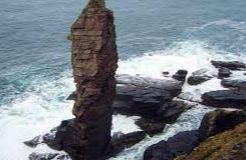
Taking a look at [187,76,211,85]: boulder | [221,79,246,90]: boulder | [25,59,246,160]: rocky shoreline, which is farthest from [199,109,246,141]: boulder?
[187,76,211,85]: boulder

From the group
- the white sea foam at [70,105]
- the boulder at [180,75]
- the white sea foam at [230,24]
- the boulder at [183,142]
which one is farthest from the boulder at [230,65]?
the boulder at [183,142]

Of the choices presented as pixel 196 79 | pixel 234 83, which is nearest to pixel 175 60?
pixel 196 79

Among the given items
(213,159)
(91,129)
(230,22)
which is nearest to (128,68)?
(91,129)

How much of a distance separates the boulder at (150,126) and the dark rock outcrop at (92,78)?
18.6 ft

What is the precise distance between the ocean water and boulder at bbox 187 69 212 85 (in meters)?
1.02

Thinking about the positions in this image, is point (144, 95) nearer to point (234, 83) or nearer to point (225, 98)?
point (225, 98)

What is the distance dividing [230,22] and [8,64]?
45.3 metres

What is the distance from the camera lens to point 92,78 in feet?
128

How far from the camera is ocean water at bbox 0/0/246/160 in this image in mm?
49438

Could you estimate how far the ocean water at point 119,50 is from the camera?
49.4m

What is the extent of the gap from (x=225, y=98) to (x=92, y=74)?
1851 centimetres

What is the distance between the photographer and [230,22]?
8856 cm

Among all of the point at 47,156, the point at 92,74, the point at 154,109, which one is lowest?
the point at 47,156

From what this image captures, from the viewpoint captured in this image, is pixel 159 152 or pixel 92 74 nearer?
pixel 92 74
